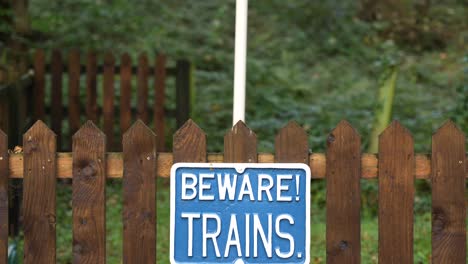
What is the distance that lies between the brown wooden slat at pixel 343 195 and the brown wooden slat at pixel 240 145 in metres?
0.34

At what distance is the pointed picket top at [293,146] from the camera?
12.4ft

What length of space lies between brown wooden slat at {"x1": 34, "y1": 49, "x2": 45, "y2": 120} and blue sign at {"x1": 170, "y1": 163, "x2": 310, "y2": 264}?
5.38 m

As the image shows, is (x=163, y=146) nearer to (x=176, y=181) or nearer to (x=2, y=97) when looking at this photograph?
(x=2, y=97)

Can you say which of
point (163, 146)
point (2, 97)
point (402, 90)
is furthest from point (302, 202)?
point (402, 90)

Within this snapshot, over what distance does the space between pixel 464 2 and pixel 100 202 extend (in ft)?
36.7

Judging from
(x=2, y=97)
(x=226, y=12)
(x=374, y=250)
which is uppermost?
(x=226, y=12)

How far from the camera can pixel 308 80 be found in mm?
11555

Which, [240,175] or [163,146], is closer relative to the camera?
[240,175]

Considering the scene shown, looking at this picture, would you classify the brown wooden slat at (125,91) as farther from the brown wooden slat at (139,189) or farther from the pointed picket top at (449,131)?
the pointed picket top at (449,131)

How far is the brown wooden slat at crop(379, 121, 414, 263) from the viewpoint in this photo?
12.5 feet

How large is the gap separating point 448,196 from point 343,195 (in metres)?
0.48

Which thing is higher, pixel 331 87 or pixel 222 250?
pixel 331 87

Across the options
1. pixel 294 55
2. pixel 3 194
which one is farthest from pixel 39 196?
pixel 294 55

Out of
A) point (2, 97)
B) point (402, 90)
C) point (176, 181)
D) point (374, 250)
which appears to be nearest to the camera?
point (176, 181)
